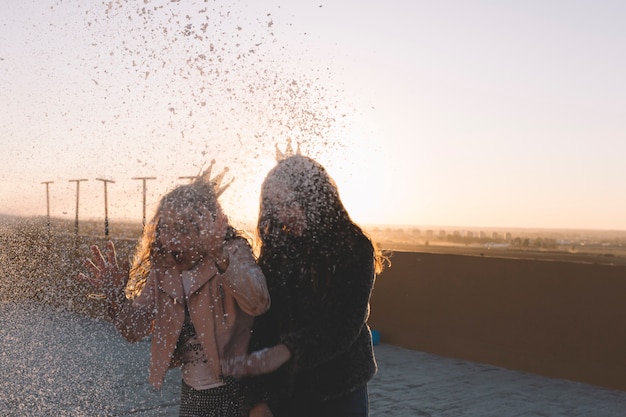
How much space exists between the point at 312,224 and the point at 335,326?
0.31 metres

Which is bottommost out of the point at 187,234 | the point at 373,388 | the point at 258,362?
the point at 373,388

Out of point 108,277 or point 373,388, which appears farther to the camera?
point 373,388

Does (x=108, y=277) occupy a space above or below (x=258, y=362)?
above

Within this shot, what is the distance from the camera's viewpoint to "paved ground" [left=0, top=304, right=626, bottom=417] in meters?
6.48

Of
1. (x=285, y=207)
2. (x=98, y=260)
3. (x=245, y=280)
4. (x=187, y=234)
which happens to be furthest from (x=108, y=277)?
(x=285, y=207)

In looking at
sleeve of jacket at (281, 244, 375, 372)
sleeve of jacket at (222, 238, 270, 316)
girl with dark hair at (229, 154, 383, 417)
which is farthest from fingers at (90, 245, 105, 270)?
sleeve of jacket at (281, 244, 375, 372)

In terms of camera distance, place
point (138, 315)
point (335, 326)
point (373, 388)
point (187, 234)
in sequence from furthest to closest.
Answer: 1. point (373, 388)
2. point (138, 315)
3. point (187, 234)
4. point (335, 326)

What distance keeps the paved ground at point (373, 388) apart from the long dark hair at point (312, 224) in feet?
13.1

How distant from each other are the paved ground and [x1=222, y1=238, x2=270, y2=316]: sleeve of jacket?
3891 mm

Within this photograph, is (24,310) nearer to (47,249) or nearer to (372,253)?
(47,249)

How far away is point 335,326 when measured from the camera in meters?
2.46

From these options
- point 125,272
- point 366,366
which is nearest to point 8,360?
point 125,272

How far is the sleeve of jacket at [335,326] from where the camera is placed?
2.46 m

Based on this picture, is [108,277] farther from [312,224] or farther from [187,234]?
[312,224]
